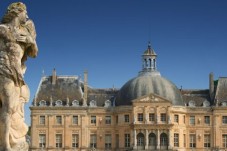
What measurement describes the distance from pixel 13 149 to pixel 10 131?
0.29 m

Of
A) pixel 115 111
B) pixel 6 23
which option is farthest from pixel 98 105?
pixel 6 23

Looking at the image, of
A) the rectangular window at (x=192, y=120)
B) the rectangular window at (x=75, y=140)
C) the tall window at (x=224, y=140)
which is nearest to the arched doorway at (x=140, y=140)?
the rectangular window at (x=192, y=120)

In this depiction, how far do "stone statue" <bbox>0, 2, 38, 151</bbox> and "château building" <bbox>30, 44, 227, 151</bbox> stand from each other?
242ft

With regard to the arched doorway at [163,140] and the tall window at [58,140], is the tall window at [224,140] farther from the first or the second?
the tall window at [58,140]

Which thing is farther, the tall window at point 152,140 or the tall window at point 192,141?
the tall window at point 192,141

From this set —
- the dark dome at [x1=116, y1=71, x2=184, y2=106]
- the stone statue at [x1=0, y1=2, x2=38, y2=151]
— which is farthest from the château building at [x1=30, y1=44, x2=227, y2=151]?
the stone statue at [x1=0, y1=2, x2=38, y2=151]

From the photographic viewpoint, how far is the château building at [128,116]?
82.9 metres

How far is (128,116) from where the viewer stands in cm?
8525

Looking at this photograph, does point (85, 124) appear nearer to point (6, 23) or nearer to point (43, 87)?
point (43, 87)

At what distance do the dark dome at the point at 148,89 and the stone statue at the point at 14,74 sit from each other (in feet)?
247

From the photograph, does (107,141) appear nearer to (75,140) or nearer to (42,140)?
(75,140)

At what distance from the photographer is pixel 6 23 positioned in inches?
357

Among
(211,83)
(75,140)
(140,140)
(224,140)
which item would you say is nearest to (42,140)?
(75,140)

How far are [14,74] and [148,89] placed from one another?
76.2 metres
